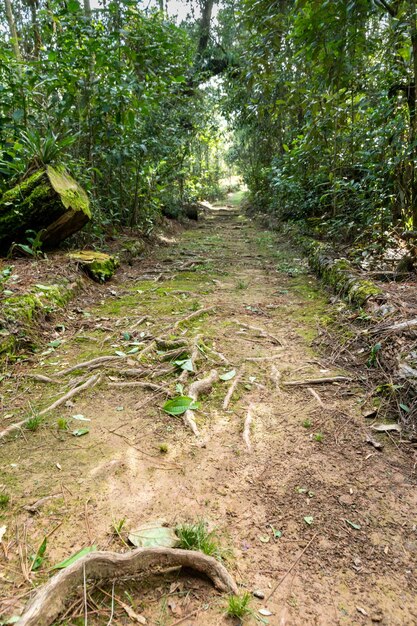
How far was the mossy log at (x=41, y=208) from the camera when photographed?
505 cm

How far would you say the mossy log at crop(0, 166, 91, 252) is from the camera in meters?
5.05

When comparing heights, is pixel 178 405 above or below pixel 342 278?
below

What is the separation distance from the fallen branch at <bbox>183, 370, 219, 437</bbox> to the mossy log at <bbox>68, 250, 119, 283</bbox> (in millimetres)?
3131

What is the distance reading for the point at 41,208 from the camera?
16.8 feet

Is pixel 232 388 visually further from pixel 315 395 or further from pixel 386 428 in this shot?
pixel 386 428

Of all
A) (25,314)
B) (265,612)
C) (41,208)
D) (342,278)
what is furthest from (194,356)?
(41,208)

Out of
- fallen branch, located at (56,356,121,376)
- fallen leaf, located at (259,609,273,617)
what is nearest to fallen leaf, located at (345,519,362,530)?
fallen leaf, located at (259,609,273,617)

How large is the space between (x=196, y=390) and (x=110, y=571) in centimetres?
156

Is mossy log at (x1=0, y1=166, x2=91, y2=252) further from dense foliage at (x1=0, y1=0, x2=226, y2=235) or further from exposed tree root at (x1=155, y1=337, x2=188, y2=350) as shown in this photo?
exposed tree root at (x1=155, y1=337, x2=188, y2=350)

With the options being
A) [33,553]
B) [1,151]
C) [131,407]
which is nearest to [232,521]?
[33,553]

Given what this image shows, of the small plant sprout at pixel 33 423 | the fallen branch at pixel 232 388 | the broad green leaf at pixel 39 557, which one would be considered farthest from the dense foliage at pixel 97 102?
the broad green leaf at pixel 39 557

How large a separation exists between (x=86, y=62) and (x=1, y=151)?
6.15ft

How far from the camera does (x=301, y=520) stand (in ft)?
6.24

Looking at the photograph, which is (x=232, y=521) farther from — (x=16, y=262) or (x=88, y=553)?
(x=16, y=262)
